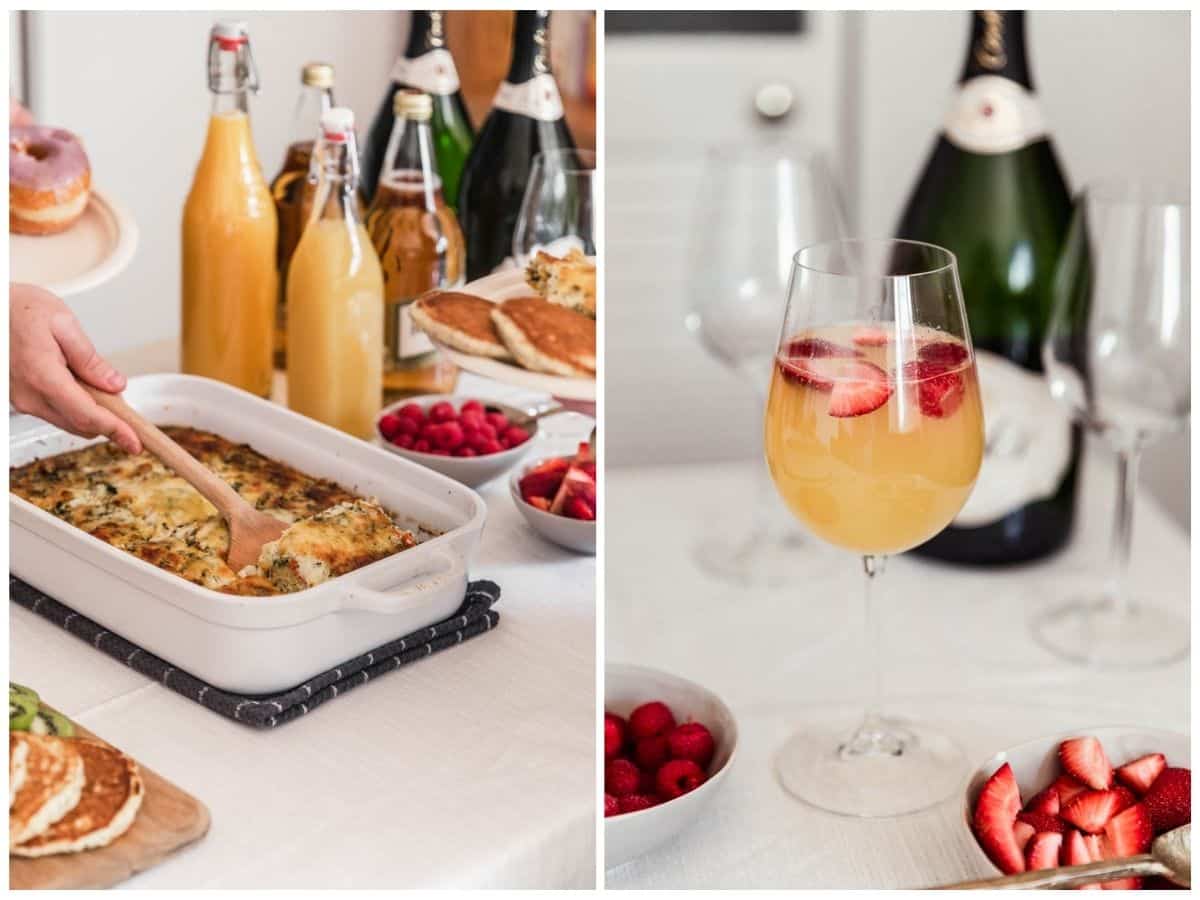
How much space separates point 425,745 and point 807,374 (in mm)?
304

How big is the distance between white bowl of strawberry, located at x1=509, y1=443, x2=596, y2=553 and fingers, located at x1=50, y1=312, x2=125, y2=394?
11.3 inches

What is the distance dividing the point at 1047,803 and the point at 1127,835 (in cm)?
4

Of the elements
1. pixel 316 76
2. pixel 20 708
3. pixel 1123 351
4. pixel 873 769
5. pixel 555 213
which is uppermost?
pixel 316 76

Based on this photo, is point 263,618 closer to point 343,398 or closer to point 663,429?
point 343,398

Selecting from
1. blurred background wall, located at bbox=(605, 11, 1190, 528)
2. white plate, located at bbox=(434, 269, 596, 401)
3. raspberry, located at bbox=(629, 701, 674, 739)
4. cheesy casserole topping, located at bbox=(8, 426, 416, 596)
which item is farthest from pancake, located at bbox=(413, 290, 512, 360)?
blurred background wall, located at bbox=(605, 11, 1190, 528)

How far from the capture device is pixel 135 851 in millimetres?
673

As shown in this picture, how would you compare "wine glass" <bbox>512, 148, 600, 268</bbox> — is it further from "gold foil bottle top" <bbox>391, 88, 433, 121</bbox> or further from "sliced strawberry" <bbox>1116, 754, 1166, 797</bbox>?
"sliced strawberry" <bbox>1116, 754, 1166, 797</bbox>

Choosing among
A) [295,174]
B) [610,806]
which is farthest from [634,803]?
[295,174]

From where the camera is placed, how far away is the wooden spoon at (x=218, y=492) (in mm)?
862

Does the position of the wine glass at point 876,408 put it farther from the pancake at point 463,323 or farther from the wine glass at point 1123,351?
the wine glass at point 1123,351

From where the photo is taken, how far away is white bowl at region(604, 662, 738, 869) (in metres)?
0.76

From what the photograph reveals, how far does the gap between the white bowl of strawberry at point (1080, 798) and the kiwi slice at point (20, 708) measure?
1.65 ft

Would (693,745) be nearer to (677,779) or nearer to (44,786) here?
(677,779)

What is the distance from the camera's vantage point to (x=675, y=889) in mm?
794
